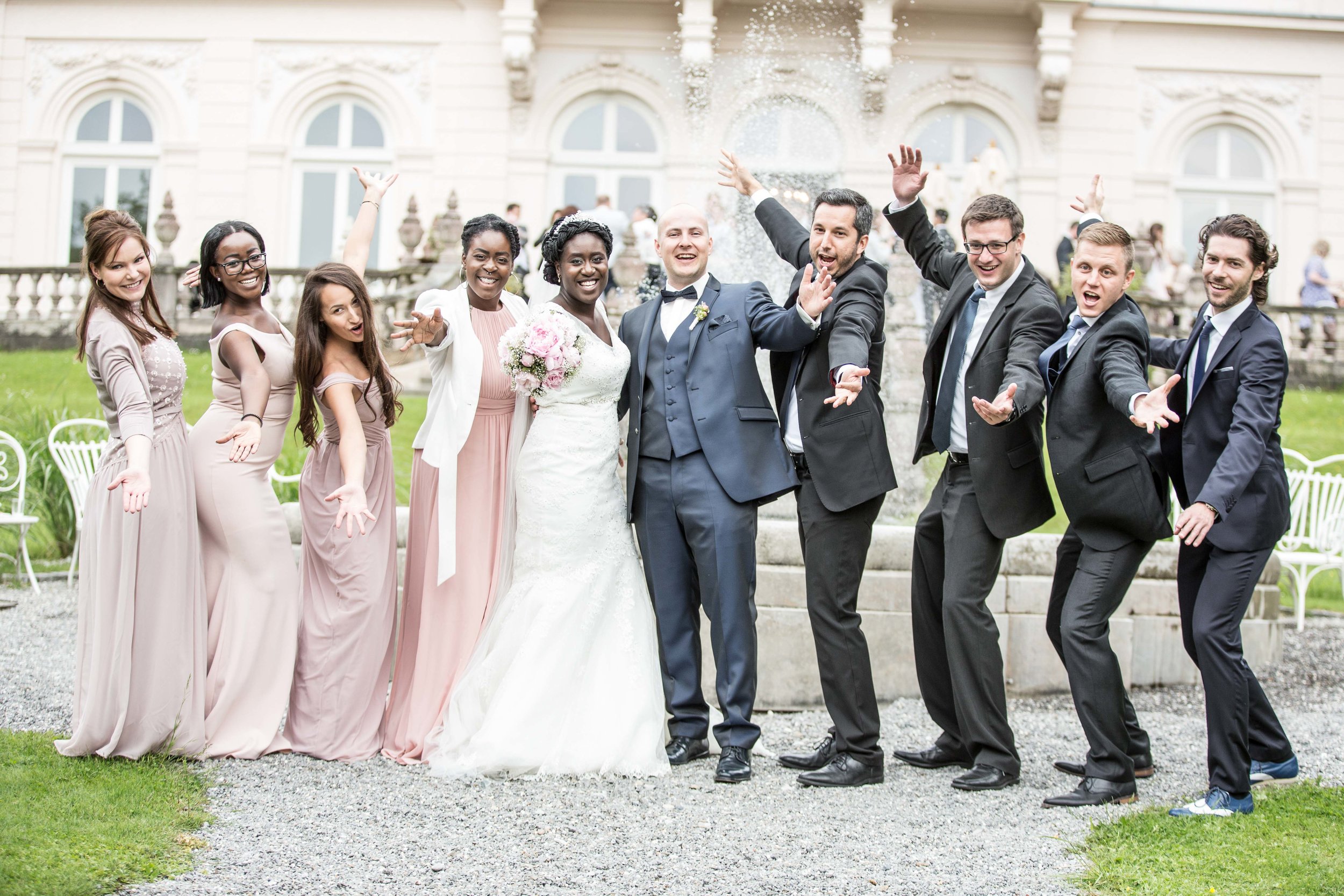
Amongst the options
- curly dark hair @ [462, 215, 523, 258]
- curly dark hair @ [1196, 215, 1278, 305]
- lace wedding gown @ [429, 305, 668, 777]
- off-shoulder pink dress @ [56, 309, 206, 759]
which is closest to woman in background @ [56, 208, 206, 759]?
off-shoulder pink dress @ [56, 309, 206, 759]

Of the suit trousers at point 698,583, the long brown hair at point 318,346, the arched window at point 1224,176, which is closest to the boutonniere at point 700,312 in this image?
the suit trousers at point 698,583

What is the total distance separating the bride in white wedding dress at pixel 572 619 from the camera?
452cm

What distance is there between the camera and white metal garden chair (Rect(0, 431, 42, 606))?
8.01 metres

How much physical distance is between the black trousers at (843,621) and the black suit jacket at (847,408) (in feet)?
0.22

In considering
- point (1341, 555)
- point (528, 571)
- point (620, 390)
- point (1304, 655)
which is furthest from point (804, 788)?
point (1341, 555)

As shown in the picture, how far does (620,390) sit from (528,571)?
775 mm

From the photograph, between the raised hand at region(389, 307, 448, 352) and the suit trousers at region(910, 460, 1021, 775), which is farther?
the raised hand at region(389, 307, 448, 352)

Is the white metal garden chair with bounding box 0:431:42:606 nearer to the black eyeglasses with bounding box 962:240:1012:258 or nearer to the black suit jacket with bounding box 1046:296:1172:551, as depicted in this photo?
the black eyeglasses with bounding box 962:240:1012:258

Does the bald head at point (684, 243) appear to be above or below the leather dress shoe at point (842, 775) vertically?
above

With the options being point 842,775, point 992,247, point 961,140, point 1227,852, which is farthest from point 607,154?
point 1227,852

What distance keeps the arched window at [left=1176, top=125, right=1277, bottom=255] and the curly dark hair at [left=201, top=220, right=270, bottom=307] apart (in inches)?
752

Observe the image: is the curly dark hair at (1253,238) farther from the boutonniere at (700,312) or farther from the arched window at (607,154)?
the arched window at (607,154)

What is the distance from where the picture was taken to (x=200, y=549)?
15.8 ft

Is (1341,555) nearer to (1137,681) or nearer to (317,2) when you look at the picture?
(1137,681)
